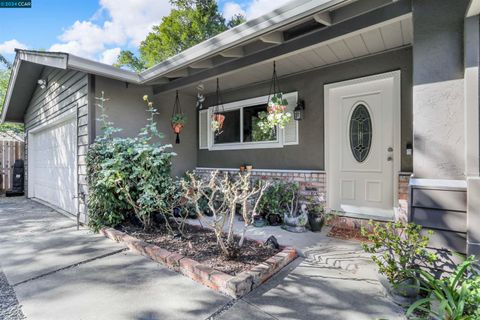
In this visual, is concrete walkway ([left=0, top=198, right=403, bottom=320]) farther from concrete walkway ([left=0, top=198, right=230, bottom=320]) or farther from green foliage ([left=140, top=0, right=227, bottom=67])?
green foliage ([left=140, top=0, right=227, bottom=67])

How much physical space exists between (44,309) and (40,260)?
1.29 meters

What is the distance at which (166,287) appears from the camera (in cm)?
249

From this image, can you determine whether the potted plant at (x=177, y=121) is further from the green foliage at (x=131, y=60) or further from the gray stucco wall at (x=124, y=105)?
the green foliage at (x=131, y=60)

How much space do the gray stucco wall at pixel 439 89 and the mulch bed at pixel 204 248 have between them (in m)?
1.81

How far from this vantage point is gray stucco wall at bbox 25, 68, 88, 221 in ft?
15.4

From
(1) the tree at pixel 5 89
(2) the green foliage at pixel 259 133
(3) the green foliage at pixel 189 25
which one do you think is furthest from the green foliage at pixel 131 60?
(2) the green foliage at pixel 259 133

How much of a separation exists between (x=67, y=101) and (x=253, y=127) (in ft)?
12.5

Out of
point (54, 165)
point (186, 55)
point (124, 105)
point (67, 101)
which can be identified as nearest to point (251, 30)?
point (186, 55)

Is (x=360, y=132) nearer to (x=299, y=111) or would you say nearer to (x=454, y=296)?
(x=299, y=111)

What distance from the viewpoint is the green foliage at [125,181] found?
395 cm

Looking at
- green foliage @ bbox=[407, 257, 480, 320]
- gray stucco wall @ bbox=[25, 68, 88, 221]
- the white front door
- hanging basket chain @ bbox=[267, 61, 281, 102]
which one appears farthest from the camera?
hanging basket chain @ bbox=[267, 61, 281, 102]

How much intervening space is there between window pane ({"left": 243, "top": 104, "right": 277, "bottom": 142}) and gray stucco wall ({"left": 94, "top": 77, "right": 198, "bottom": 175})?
1473 mm

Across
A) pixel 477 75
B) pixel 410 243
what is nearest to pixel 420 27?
pixel 477 75

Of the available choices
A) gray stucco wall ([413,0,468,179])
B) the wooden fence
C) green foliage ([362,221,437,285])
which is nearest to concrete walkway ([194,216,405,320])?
green foliage ([362,221,437,285])
